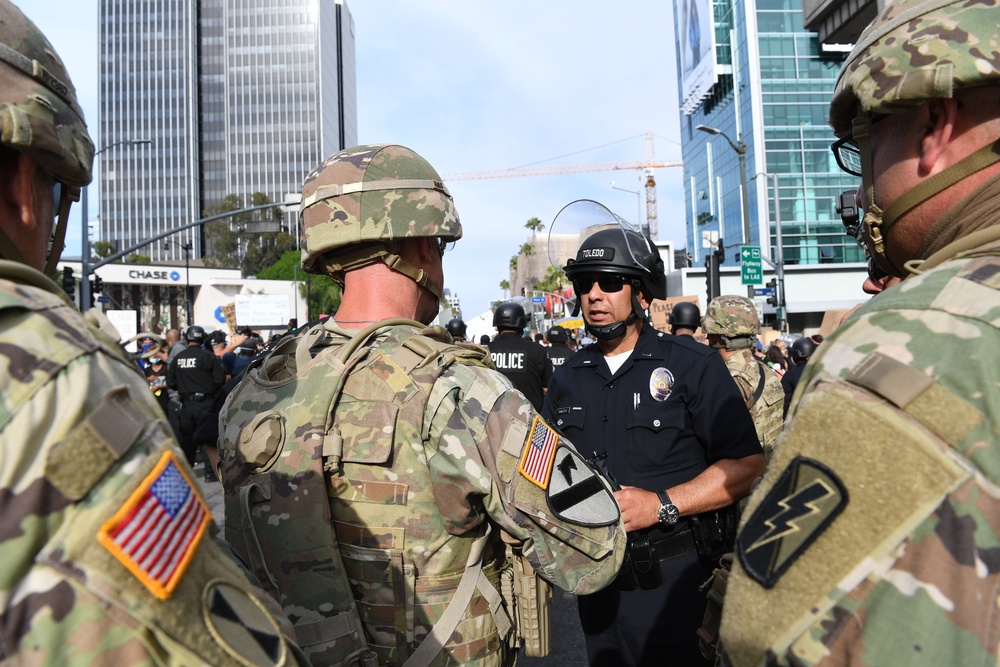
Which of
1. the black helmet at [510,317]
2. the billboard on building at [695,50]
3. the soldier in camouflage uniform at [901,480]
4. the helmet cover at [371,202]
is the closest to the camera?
the soldier in camouflage uniform at [901,480]

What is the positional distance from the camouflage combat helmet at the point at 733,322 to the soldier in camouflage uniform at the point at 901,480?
5.08 m

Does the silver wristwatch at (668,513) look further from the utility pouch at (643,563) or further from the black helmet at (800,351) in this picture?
the black helmet at (800,351)

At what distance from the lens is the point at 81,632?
0.85 meters

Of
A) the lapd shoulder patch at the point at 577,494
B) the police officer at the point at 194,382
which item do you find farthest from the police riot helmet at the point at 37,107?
the police officer at the point at 194,382

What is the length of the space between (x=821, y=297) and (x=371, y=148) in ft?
128

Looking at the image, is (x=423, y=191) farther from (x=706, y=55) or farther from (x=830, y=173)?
(x=706, y=55)

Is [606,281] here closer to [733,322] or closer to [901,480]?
[901,480]

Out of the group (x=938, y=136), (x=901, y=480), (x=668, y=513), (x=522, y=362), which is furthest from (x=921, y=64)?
(x=522, y=362)

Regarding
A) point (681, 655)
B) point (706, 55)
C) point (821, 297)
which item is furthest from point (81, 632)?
point (706, 55)

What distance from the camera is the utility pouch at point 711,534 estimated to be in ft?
9.30

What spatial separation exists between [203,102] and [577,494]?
420 ft

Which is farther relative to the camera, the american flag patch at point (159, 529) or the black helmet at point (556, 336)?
the black helmet at point (556, 336)

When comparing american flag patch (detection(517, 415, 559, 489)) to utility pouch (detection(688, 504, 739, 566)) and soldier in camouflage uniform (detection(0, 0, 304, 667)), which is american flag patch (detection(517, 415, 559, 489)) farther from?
utility pouch (detection(688, 504, 739, 566))

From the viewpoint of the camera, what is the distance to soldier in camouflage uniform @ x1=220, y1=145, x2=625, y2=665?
1860 millimetres
